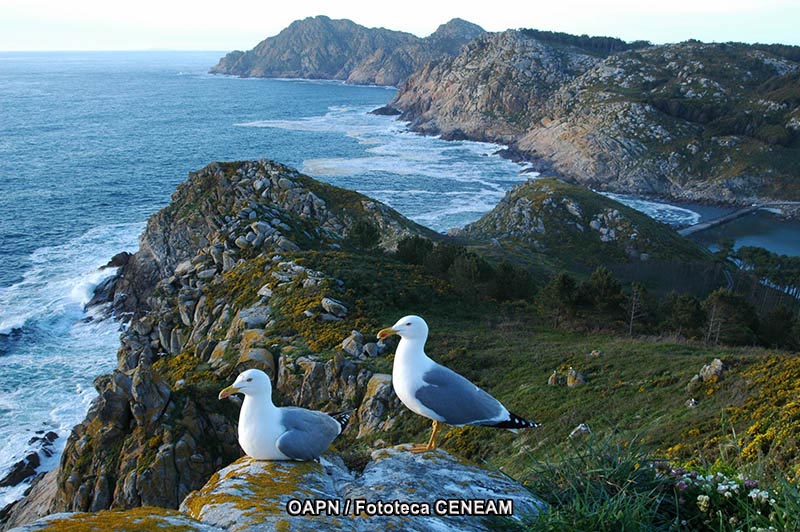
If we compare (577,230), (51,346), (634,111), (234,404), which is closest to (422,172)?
(577,230)

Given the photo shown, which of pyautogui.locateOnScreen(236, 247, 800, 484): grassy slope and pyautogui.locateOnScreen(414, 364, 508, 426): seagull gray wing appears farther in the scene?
pyautogui.locateOnScreen(236, 247, 800, 484): grassy slope

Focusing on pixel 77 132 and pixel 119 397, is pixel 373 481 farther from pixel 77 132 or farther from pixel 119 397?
pixel 77 132

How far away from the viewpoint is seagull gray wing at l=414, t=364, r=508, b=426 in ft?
29.2

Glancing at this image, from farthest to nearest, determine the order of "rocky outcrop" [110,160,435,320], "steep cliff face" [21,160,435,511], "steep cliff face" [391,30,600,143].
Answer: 1. "steep cliff face" [391,30,600,143]
2. "rocky outcrop" [110,160,435,320]
3. "steep cliff face" [21,160,435,511]

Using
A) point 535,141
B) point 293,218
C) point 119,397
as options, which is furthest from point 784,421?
point 535,141

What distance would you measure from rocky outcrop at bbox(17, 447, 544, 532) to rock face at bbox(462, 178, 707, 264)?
58.1 meters

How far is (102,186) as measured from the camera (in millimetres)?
93000

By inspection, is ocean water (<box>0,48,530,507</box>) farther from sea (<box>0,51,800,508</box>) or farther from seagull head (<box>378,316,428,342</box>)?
seagull head (<box>378,316,428,342</box>)

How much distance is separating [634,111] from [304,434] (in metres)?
136

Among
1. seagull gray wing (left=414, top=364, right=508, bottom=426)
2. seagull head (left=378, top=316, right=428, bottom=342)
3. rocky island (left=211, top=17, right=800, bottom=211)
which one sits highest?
rocky island (left=211, top=17, right=800, bottom=211)

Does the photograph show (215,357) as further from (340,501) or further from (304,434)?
(340,501)

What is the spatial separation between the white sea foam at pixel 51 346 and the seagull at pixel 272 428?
27346 millimetres

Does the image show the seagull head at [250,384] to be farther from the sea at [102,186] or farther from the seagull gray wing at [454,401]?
the sea at [102,186]

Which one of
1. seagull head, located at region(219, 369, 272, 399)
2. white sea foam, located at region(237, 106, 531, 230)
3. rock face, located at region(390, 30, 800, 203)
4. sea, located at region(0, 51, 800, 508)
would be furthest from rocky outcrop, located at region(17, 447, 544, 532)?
rock face, located at region(390, 30, 800, 203)
